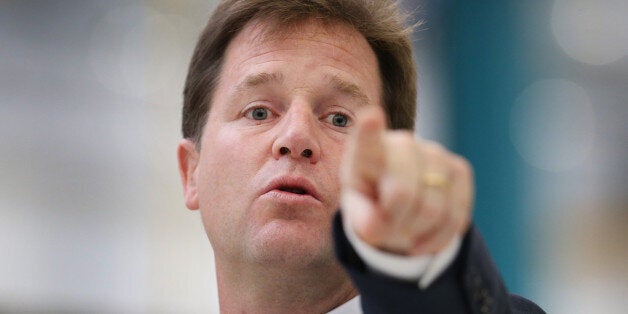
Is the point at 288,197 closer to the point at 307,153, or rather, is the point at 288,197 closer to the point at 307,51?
the point at 307,153

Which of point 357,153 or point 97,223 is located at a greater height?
point 357,153

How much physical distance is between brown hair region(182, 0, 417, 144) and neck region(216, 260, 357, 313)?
0.50 metres

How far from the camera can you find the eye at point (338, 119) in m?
2.15

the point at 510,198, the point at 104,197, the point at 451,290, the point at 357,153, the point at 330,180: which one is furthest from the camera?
the point at 104,197

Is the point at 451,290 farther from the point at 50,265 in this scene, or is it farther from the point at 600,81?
the point at 600,81

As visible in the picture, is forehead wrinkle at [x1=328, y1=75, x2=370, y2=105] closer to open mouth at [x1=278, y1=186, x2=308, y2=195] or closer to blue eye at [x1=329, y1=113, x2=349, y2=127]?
blue eye at [x1=329, y1=113, x2=349, y2=127]

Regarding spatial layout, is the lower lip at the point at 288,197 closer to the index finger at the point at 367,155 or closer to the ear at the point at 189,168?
the ear at the point at 189,168

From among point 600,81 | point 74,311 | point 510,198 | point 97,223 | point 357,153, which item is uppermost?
point 357,153

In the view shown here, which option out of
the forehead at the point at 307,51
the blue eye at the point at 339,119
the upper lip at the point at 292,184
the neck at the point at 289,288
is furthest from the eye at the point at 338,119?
the neck at the point at 289,288

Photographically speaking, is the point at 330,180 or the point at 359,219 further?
the point at 330,180

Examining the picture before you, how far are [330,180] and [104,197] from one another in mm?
4283

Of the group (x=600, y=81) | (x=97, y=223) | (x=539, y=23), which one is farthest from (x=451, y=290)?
(x=600, y=81)

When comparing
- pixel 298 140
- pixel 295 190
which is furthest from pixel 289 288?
pixel 298 140

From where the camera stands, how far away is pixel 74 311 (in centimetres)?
558
